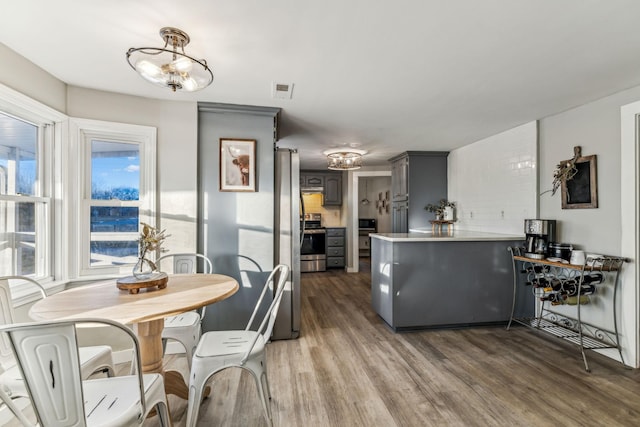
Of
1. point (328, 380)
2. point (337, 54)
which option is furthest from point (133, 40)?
point (328, 380)

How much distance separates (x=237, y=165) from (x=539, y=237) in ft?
10.5

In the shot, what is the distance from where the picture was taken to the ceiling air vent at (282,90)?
2.45 metres

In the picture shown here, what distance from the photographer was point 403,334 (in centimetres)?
315

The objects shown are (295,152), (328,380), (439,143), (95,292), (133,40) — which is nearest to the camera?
(95,292)

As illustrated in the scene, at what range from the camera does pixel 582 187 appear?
112 inches

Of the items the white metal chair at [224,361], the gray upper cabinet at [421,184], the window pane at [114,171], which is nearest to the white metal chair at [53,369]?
the white metal chair at [224,361]

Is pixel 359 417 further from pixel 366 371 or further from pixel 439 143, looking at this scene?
pixel 439 143

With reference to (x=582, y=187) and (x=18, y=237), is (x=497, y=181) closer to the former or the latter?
(x=582, y=187)

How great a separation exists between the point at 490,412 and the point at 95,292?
2508mm

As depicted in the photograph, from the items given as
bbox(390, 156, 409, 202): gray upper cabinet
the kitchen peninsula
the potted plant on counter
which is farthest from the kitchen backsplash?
the kitchen peninsula

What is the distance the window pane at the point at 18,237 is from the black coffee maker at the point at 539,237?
14.7 feet

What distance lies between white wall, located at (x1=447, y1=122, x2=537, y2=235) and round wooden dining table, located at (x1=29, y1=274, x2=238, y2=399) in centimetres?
346

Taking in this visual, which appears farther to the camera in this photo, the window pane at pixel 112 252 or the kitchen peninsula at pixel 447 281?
the kitchen peninsula at pixel 447 281

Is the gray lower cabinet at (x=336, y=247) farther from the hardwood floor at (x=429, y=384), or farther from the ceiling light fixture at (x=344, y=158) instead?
the hardwood floor at (x=429, y=384)
